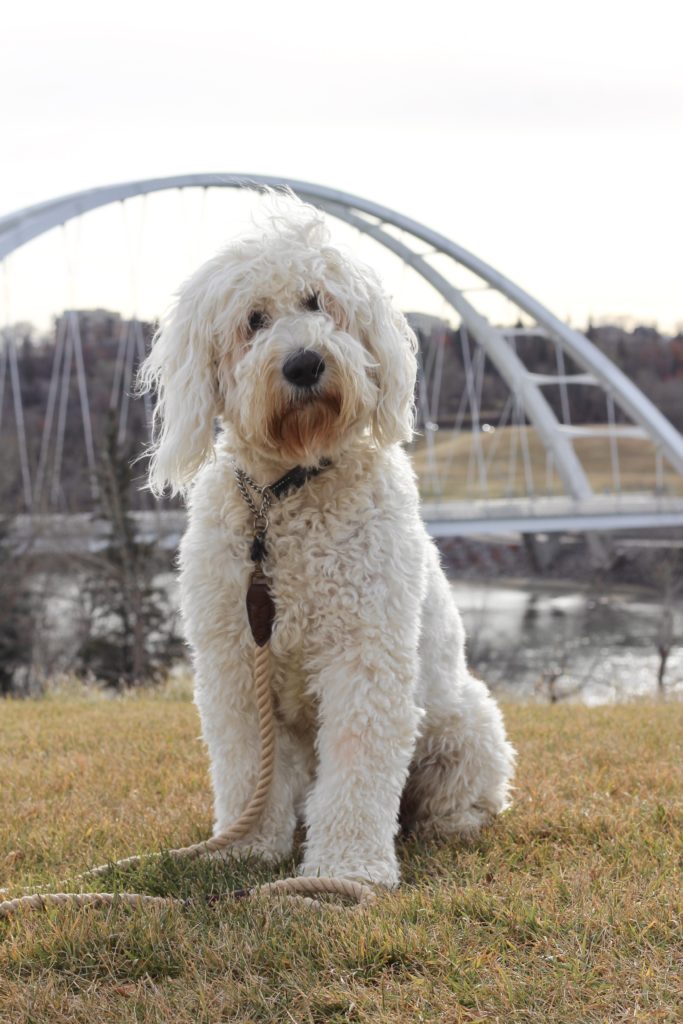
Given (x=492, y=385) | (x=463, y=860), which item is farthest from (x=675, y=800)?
(x=492, y=385)

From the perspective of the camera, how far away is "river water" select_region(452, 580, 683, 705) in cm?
2736

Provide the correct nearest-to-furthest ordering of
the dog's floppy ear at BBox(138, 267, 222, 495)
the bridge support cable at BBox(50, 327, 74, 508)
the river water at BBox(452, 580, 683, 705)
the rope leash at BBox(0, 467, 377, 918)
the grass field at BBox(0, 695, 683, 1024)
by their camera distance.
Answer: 1. the grass field at BBox(0, 695, 683, 1024)
2. the rope leash at BBox(0, 467, 377, 918)
3. the dog's floppy ear at BBox(138, 267, 222, 495)
4. the bridge support cable at BBox(50, 327, 74, 508)
5. the river water at BBox(452, 580, 683, 705)

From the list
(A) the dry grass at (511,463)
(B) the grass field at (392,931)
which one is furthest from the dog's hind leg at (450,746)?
(A) the dry grass at (511,463)

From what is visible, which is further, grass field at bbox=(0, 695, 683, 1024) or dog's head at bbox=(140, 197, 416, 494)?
dog's head at bbox=(140, 197, 416, 494)

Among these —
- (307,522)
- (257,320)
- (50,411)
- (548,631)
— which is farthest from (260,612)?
(548,631)

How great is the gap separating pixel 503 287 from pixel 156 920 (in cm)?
2720

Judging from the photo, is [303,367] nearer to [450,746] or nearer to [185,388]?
[185,388]

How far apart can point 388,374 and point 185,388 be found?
2.02 feet

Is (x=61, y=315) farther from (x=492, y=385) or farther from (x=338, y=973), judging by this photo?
(x=338, y=973)

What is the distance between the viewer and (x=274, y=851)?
3.66 metres

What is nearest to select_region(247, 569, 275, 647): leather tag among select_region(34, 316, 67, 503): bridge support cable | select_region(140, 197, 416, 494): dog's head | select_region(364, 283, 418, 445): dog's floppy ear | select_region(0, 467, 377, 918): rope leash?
select_region(0, 467, 377, 918): rope leash

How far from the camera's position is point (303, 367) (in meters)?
3.19

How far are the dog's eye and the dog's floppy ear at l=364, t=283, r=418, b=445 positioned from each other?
317 millimetres

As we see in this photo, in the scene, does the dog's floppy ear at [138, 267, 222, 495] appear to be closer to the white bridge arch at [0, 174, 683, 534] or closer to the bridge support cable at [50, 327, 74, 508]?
the white bridge arch at [0, 174, 683, 534]
